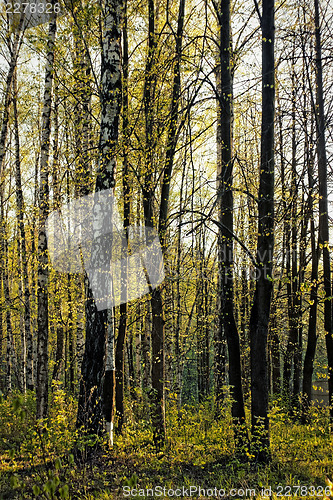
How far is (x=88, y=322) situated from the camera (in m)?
5.83

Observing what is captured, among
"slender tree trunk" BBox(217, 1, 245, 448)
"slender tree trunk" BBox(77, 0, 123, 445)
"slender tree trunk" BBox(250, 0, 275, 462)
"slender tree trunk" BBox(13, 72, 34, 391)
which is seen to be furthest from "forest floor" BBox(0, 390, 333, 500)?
"slender tree trunk" BBox(13, 72, 34, 391)

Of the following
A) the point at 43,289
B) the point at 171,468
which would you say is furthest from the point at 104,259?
the point at 171,468

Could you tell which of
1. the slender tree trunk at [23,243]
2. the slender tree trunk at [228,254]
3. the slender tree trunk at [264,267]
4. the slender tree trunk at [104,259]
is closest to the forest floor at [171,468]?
the slender tree trunk at [264,267]

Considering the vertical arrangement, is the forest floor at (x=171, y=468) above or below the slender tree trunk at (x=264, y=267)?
below

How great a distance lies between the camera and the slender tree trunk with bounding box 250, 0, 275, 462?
203 inches

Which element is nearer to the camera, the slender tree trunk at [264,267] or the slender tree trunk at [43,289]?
the slender tree trunk at [264,267]

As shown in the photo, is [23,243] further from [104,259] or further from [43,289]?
[104,259]

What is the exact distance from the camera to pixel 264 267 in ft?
16.7

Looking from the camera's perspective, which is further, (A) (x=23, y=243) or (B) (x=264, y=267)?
(A) (x=23, y=243)

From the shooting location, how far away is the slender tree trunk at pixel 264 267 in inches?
203

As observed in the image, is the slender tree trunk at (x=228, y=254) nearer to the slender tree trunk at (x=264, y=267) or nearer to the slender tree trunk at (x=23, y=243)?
the slender tree trunk at (x=264, y=267)

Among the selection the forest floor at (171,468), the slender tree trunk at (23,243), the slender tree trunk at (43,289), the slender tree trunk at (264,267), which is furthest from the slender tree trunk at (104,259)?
the slender tree trunk at (23,243)

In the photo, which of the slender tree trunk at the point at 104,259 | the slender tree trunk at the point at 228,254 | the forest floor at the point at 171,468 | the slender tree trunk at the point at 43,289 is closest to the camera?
the forest floor at the point at 171,468

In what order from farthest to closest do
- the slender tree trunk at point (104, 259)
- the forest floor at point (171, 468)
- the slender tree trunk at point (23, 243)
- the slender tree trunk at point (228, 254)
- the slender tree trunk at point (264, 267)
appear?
1. the slender tree trunk at point (23, 243)
2. the slender tree trunk at point (228, 254)
3. the slender tree trunk at point (104, 259)
4. the slender tree trunk at point (264, 267)
5. the forest floor at point (171, 468)
